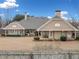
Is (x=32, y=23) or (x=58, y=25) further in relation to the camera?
(x=32, y=23)

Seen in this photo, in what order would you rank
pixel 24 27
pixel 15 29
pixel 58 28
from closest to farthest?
pixel 58 28 < pixel 24 27 < pixel 15 29

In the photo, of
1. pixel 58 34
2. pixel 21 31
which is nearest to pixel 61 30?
pixel 58 34

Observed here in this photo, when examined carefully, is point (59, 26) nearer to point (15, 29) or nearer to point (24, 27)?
point (24, 27)

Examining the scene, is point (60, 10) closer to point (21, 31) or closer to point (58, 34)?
point (58, 34)

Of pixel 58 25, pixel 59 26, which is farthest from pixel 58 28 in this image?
pixel 58 25

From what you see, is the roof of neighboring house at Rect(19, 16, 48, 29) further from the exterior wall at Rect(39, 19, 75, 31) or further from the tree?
the tree

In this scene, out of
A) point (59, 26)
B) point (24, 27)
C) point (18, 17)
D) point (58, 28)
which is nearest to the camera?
point (58, 28)

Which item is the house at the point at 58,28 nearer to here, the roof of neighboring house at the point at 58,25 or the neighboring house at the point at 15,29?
the roof of neighboring house at the point at 58,25

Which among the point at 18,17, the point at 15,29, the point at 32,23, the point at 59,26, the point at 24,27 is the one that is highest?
the point at 18,17

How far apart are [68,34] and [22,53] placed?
134ft

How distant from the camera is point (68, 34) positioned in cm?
5444

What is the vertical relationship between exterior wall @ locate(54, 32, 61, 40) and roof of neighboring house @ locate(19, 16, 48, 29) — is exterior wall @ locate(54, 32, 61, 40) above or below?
below

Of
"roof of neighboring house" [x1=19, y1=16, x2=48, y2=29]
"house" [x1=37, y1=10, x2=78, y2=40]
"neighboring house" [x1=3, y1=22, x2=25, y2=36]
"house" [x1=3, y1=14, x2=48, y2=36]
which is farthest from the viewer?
"roof of neighboring house" [x1=19, y1=16, x2=48, y2=29]

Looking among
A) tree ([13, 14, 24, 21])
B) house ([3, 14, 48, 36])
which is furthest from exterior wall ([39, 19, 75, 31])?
tree ([13, 14, 24, 21])
